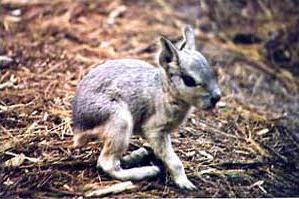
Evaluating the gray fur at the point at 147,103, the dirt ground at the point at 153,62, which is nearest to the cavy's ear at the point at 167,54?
the gray fur at the point at 147,103

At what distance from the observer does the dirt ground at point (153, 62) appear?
96.0 inches

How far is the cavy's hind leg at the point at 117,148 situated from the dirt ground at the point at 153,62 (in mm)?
47

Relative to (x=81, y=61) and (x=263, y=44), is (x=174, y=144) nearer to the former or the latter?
(x=81, y=61)

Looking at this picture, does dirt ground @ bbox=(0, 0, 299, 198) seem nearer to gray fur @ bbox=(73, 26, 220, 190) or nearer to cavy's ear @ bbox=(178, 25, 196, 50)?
gray fur @ bbox=(73, 26, 220, 190)

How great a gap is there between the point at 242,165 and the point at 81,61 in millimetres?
1326

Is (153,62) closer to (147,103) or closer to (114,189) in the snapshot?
(147,103)

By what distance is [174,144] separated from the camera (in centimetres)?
274

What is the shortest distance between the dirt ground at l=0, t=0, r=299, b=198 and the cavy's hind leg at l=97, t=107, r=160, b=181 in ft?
0.16

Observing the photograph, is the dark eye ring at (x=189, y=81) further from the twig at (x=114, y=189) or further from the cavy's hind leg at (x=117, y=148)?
the twig at (x=114, y=189)

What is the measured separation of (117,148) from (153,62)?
1.41m

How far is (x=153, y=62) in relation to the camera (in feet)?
12.3

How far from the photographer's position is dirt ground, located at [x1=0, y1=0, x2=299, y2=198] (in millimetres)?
2439

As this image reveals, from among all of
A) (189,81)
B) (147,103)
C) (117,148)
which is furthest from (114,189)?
(189,81)

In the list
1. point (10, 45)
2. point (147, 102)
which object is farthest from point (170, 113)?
point (10, 45)
